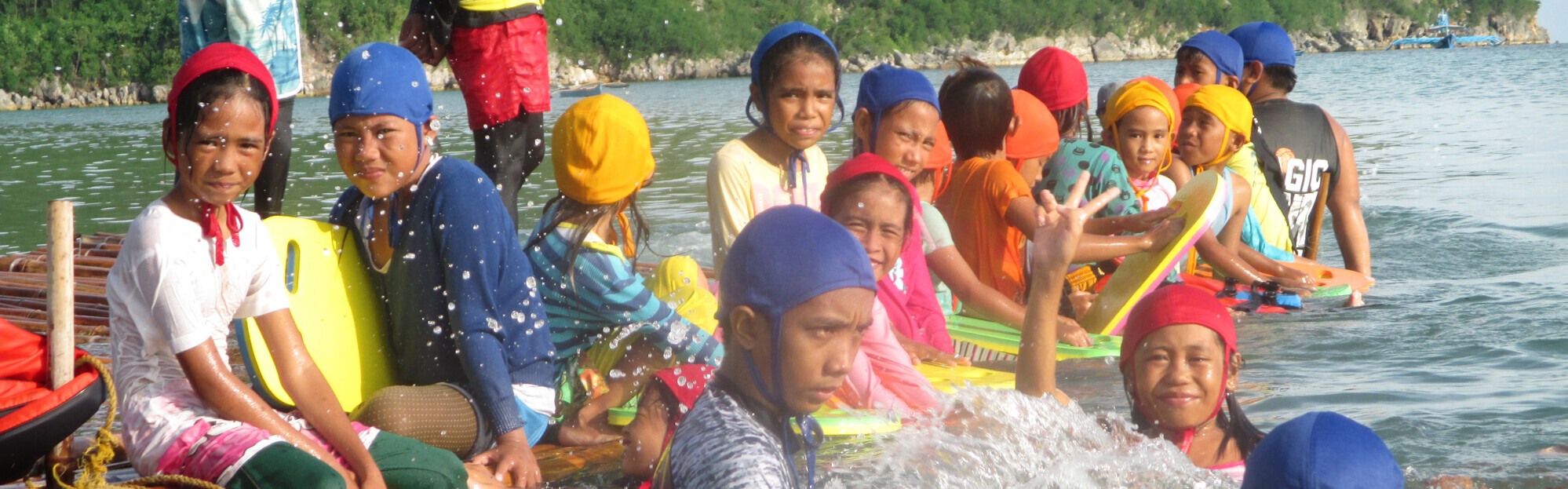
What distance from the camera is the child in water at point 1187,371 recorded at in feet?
10.4

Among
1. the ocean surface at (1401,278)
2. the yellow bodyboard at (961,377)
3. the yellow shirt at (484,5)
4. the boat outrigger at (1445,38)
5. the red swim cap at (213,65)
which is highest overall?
the boat outrigger at (1445,38)

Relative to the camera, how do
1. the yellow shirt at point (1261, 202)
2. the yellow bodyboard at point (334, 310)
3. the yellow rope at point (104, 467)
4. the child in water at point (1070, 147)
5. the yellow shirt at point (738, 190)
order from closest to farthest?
1. the yellow rope at point (104, 467)
2. the yellow bodyboard at point (334, 310)
3. the yellow shirt at point (738, 190)
4. the child in water at point (1070, 147)
5. the yellow shirt at point (1261, 202)

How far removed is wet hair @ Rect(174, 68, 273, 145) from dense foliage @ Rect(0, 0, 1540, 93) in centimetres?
2282

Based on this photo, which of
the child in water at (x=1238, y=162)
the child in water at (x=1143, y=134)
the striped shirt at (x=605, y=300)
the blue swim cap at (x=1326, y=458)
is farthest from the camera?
the child in water at (x=1238, y=162)

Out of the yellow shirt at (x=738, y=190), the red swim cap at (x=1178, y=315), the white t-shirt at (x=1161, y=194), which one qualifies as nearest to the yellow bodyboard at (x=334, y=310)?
the yellow shirt at (x=738, y=190)

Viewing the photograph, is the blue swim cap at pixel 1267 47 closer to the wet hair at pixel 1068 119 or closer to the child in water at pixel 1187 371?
the wet hair at pixel 1068 119

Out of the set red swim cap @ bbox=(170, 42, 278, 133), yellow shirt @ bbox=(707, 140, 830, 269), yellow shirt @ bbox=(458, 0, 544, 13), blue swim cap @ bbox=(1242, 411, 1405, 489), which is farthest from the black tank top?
red swim cap @ bbox=(170, 42, 278, 133)

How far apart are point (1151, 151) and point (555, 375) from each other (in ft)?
10.1

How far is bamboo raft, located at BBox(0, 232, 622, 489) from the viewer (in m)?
3.38

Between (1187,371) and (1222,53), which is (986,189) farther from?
(1222,53)

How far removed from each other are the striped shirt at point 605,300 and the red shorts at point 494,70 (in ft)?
4.01

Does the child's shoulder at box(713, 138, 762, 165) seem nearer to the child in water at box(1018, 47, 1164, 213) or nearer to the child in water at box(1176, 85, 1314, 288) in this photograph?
the child in water at box(1018, 47, 1164, 213)

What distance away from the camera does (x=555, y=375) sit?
3773 mm

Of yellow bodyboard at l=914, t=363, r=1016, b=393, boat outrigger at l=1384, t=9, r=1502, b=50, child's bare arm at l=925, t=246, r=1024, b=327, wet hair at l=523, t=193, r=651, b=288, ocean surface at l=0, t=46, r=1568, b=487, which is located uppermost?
boat outrigger at l=1384, t=9, r=1502, b=50
